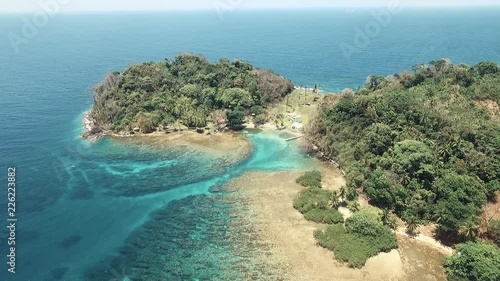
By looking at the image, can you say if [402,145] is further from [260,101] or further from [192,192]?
[260,101]

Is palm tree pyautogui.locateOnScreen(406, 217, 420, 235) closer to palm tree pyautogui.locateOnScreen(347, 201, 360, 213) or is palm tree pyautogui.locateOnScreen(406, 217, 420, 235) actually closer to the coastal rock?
palm tree pyautogui.locateOnScreen(347, 201, 360, 213)

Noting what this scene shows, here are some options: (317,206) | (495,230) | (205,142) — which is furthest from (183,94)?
(495,230)

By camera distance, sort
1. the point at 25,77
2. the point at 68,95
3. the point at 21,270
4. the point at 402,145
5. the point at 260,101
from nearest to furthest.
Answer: the point at 21,270
the point at 402,145
the point at 260,101
the point at 68,95
the point at 25,77

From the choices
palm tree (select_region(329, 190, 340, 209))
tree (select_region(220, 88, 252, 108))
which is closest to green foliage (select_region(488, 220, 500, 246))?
palm tree (select_region(329, 190, 340, 209))

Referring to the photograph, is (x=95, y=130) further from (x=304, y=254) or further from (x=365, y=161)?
(x=365, y=161)

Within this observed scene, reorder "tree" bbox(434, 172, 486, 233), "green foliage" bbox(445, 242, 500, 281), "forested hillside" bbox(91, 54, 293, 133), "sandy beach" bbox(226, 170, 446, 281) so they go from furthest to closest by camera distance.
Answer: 1. "forested hillside" bbox(91, 54, 293, 133)
2. "tree" bbox(434, 172, 486, 233)
3. "sandy beach" bbox(226, 170, 446, 281)
4. "green foliage" bbox(445, 242, 500, 281)

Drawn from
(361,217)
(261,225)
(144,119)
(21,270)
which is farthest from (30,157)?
(361,217)
